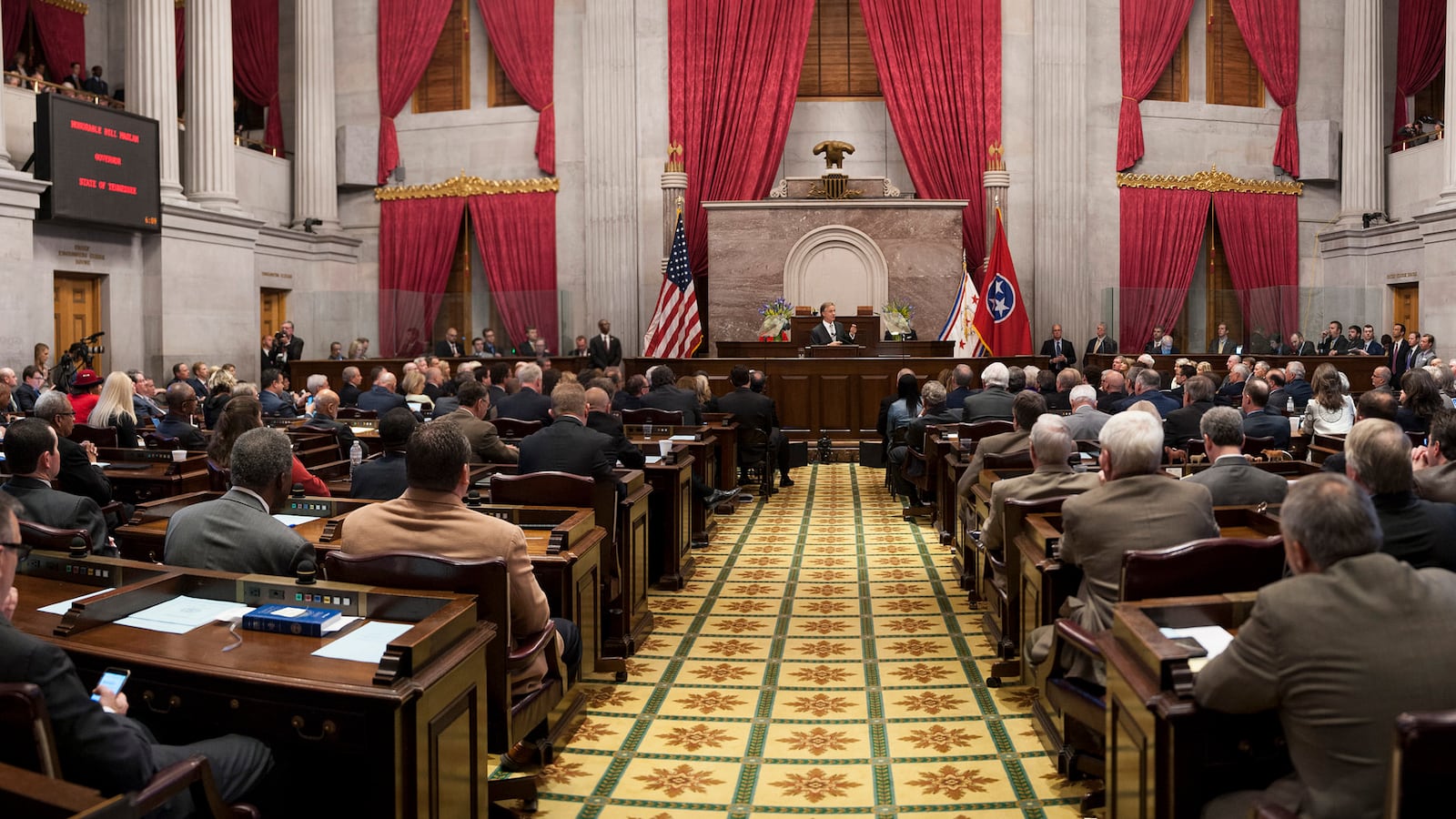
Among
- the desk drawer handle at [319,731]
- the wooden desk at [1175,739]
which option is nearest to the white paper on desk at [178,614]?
the desk drawer handle at [319,731]

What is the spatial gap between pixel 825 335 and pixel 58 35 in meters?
10.5

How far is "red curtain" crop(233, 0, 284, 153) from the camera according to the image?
16.3m

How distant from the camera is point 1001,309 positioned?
1383cm

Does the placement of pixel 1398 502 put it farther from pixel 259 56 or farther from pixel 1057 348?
pixel 259 56

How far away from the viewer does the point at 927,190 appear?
15.8 m

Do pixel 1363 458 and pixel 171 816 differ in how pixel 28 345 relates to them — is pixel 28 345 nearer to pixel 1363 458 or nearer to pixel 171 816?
pixel 171 816

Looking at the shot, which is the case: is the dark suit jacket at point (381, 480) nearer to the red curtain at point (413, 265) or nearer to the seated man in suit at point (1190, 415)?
the seated man in suit at point (1190, 415)

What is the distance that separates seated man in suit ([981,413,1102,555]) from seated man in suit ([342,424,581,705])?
6.47ft

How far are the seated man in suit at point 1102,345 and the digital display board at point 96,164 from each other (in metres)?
11.9

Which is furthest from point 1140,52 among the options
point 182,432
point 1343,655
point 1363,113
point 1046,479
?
point 1343,655

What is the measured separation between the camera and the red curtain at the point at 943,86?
15680mm

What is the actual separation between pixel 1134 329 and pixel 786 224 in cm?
535

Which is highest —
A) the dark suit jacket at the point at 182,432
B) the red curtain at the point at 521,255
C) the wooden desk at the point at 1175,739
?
the red curtain at the point at 521,255

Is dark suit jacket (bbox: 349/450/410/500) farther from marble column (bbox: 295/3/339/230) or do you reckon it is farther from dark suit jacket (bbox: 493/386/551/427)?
marble column (bbox: 295/3/339/230)
